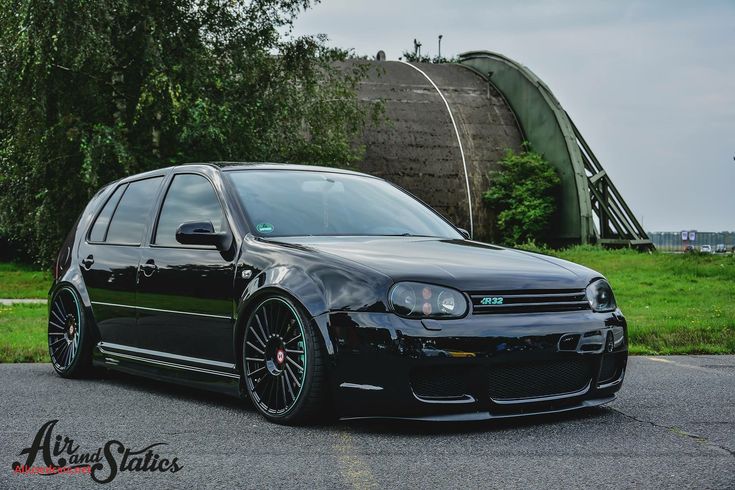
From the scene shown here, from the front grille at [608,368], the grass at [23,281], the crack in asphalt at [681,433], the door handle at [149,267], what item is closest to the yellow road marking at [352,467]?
the front grille at [608,368]

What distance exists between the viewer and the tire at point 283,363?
562cm

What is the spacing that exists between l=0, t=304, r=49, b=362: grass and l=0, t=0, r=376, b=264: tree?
18.2ft

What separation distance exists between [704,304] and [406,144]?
592 inches

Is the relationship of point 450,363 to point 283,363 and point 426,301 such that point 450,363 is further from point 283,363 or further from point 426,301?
point 283,363

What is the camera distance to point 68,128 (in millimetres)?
22094

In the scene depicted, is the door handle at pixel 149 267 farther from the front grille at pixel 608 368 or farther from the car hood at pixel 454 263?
the front grille at pixel 608 368

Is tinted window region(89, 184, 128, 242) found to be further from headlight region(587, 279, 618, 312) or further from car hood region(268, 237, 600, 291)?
headlight region(587, 279, 618, 312)

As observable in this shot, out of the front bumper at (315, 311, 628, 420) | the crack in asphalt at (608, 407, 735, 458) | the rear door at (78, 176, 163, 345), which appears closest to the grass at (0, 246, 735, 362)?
the rear door at (78, 176, 163, 345)

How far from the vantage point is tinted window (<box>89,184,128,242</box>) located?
8.19 meters

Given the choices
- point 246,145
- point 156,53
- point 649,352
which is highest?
point 156,53

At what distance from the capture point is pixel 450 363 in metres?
5.40

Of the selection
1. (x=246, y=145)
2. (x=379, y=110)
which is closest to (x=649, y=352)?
(x=246, y=145)

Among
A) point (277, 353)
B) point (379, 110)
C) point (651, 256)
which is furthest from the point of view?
point (379, 110)

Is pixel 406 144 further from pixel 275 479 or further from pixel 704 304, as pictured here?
pixel 275 479
